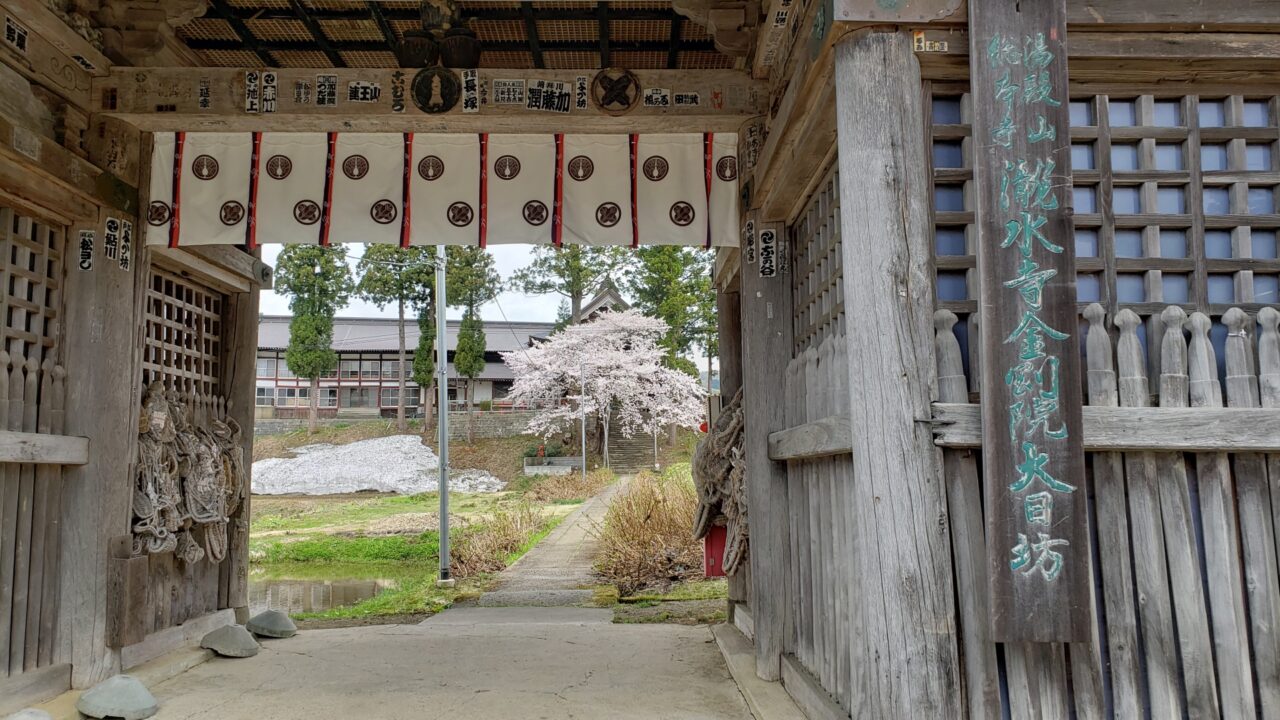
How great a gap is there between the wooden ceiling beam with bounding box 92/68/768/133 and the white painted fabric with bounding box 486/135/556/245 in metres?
0.49

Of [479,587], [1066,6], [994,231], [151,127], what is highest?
[151,127]

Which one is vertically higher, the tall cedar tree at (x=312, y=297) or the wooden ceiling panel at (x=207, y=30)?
the tall cedar tree at (x=312, y=297)

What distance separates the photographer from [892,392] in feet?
9.57

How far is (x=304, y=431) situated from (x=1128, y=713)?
109 feet

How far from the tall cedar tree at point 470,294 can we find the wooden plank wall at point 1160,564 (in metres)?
26.9

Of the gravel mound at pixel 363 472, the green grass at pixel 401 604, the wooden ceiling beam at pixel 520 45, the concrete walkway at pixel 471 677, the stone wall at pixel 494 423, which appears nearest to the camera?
the concrete walkway at pixel 471 677

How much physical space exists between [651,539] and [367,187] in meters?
6.30

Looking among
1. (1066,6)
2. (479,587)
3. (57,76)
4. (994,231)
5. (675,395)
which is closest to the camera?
(994,231)

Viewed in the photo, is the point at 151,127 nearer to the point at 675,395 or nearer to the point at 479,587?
the point at 479,587

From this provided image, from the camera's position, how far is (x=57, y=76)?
484 centimetres

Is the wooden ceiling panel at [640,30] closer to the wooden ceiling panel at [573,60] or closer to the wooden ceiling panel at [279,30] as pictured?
the wooden ceiling panel at [573,60]

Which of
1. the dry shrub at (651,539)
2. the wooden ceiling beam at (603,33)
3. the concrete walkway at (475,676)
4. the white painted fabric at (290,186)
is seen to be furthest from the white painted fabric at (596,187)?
the dry shrub at (651,539)

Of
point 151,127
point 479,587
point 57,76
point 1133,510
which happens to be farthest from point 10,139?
point 479,587

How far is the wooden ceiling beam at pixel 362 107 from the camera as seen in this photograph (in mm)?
5133
